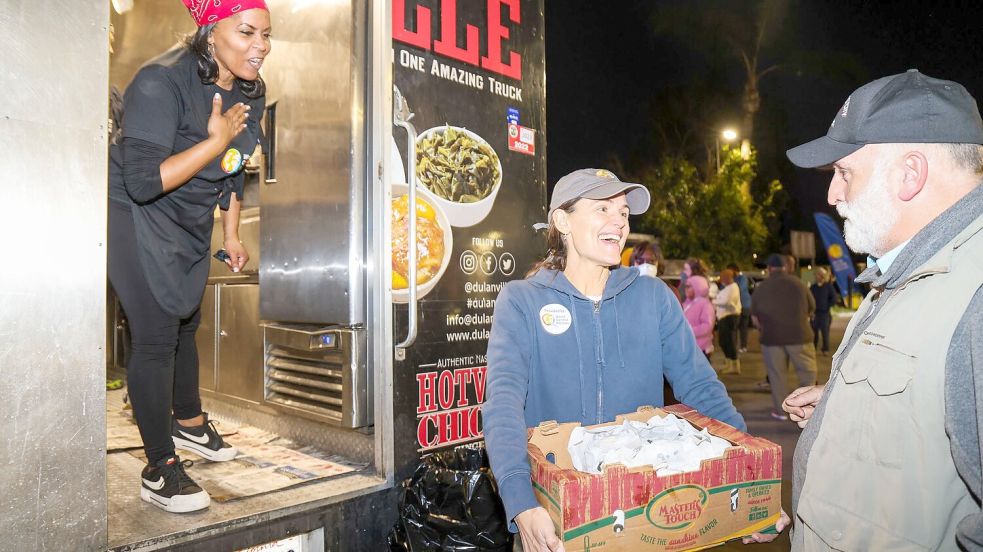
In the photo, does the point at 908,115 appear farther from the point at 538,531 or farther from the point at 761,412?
the point at 761,412

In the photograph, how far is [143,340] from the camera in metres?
2.58

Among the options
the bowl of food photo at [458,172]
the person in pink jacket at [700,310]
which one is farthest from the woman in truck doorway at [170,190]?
the person in pink jacket at [700,310]

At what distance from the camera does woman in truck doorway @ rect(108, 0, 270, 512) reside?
249 cm

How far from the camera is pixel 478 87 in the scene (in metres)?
3.42

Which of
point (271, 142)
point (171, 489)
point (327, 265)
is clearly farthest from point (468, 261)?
point (171, 489)

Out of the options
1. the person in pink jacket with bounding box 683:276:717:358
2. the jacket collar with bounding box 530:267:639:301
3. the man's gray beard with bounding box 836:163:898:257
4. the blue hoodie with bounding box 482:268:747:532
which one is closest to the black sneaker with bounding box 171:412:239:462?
the blue hoodie with bounding box 482:268:747:532

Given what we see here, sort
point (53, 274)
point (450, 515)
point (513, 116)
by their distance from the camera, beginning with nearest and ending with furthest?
point (53, 274) → point (450, 515) → point (513, 116)

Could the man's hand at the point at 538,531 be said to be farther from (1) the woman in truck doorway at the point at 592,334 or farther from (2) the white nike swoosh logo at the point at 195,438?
(2) the white nike swoosh logo at the point at 195,438

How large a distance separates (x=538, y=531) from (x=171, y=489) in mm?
1642

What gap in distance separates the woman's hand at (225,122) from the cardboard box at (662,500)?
5.72ft

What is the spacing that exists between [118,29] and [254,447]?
3.94 m

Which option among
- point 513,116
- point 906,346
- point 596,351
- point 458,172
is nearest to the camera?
point 906,346

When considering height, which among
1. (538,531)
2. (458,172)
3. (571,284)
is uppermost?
(458,172)

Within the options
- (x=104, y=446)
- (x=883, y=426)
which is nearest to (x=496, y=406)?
(x=883, y=426)
